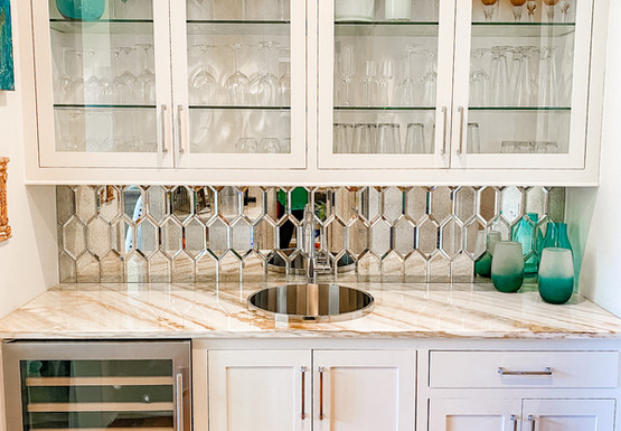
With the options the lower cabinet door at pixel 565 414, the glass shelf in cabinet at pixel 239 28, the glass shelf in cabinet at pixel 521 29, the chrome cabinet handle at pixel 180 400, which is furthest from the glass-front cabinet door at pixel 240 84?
the lower cabinet door at pixel 565 414

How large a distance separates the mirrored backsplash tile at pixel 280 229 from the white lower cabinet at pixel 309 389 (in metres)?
0.61

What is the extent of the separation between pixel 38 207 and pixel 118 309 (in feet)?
1.70

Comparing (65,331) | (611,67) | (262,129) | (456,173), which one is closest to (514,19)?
(611,67)

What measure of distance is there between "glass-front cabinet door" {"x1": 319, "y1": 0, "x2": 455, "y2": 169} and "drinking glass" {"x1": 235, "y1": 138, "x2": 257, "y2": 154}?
234mm

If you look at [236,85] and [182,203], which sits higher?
[236,85]

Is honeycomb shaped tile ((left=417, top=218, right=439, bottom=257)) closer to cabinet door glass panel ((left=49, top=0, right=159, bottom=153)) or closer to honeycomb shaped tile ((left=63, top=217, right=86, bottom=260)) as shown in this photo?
cabinet door glass panel ((left=49, top=0, right=159, bottom=153))

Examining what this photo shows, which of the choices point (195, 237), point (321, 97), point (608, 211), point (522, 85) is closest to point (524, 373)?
point (608, 211)

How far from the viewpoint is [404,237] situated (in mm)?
2344

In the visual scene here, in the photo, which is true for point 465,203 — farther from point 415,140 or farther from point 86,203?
point 86,203

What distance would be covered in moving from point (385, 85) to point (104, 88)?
0.98 meters

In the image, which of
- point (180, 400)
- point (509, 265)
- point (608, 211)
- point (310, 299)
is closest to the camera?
point (180, 400)

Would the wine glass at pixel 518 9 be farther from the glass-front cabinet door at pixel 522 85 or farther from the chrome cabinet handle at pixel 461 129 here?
the chrome cabinet handle at pixel 461 129

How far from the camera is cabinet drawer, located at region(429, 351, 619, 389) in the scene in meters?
1.78

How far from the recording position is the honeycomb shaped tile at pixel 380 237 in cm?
233
